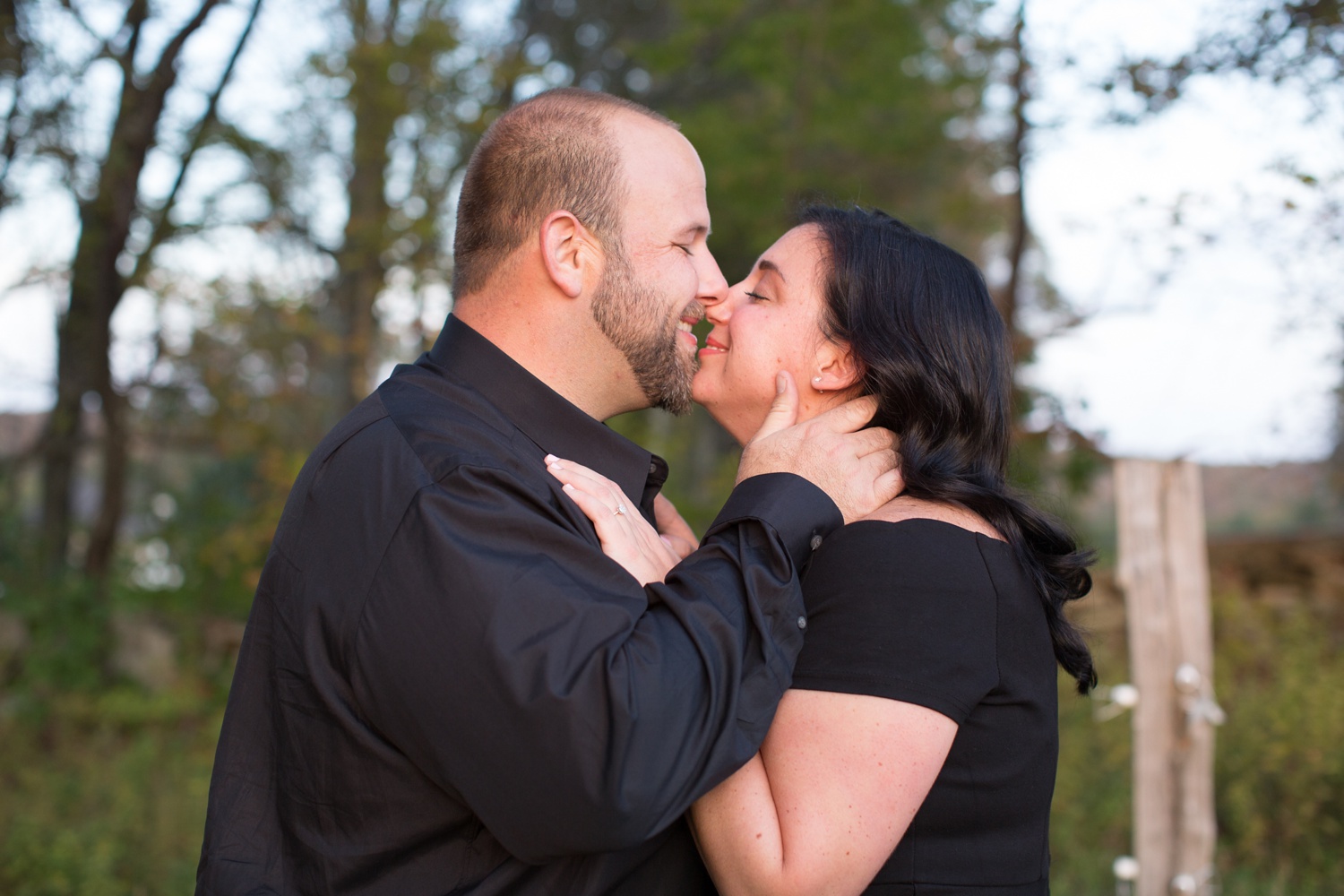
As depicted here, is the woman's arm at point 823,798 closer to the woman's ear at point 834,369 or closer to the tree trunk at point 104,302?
the woman's ear at point 834,369

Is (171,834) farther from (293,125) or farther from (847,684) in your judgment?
(293,125)

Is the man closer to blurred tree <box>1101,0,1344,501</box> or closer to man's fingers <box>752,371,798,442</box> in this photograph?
man's fingers <box>752,371,798,442</box>

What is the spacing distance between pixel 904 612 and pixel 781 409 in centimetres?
57

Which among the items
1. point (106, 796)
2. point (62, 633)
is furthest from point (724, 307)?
point (62, 633)

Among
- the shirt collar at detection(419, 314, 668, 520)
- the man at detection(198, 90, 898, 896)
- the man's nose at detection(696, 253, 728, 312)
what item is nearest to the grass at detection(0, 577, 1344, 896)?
the man's nose at detection(696, 253, 728, 312)

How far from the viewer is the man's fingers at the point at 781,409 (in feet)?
7.20

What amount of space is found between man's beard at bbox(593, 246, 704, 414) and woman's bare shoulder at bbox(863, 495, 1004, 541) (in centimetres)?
56

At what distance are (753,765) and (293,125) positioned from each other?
28.4 ft

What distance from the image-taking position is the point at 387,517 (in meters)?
1.69

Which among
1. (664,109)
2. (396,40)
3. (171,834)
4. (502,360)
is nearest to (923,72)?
(664,109)

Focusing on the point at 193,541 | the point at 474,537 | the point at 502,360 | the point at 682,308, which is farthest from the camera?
the point at 193,541

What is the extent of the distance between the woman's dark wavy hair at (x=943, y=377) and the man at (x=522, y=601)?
0.10m

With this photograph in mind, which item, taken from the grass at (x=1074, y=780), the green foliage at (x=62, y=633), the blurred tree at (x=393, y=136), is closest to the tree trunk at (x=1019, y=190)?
the grass at (x=1074, y=780)

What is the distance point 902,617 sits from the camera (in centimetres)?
186
